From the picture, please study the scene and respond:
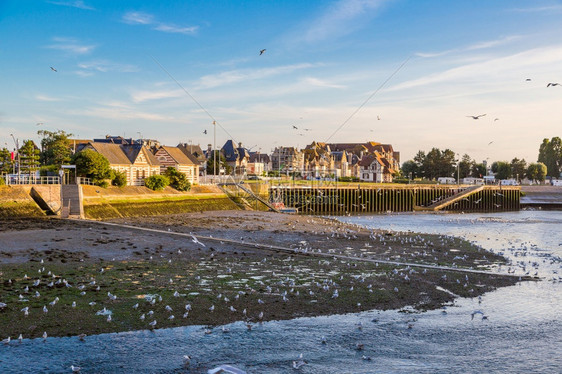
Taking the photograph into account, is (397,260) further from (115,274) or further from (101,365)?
(101,365)

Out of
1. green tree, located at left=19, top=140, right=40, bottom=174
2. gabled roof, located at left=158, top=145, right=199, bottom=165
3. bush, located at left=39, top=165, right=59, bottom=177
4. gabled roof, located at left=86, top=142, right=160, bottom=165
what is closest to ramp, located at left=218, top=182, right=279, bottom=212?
gabled roof, located at left=86, top=142, right=160, bottom=165

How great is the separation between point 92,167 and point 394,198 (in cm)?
6040

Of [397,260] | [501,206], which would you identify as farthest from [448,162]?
[397,260]

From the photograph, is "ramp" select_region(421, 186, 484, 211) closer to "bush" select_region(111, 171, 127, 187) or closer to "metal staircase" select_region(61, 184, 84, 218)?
"bush" select_region(111, 171, 127, 187)

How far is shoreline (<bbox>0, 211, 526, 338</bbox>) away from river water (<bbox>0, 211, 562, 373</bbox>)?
0.89 m

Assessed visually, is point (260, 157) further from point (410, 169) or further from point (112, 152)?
point (112, 152)

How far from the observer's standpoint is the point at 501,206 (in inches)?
4422

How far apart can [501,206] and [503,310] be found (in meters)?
101

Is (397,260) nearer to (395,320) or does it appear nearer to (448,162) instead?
(395,320)

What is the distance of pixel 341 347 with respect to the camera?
1451 cm

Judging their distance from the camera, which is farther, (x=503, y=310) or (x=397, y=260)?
(x=397, y=260)

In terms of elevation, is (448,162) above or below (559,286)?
above

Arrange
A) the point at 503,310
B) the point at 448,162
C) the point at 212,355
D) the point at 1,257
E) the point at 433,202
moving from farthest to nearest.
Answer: the point at 448,162
the point at 433,202
the point at 1,257
the point at 503,310
the point at 212,355

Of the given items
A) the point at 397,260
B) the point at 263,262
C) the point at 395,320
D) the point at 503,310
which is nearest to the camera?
the point at 395,320
